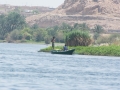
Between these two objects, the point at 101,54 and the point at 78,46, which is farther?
the point at 78,46

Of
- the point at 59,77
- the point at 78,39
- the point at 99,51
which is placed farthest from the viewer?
the point at 78,39

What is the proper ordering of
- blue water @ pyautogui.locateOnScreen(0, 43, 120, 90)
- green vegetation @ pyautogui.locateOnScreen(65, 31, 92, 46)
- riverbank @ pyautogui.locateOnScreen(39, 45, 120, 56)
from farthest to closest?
green vegetation @ pyautogui.locateOnScreen(65, 31, 92, 46) → riverbank @ pyautogui.locateOnScreen(39, 45, 120, 56) → blue water @ pyautogui.locateOnScreen(0, 43, 120, 90)

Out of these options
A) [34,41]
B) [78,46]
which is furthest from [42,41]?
[78,46]

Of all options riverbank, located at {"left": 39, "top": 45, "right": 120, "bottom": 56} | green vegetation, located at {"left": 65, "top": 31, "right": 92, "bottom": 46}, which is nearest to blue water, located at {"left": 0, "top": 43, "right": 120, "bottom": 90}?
riverbank, located at {"left": 39, "top": 45, "right": 120, "bottom": 56}

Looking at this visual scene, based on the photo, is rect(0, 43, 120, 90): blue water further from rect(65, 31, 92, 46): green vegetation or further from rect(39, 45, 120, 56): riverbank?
rect(65, 31, 92, 46): green vegetation

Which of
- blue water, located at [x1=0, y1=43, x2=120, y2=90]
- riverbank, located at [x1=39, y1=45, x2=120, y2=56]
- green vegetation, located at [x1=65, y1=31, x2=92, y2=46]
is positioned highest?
green vegetation, located at [x1=65, y1=31, x2=92, y2=46]

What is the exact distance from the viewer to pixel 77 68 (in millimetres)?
47688

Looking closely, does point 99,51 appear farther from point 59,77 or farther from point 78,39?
point 59,77

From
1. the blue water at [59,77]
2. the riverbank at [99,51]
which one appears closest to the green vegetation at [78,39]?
the riverbank at [99,51]

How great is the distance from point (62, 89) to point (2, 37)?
114 metres

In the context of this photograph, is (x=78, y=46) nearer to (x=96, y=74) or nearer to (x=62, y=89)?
(x=96, y=74)

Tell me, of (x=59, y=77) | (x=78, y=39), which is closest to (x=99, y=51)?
(x=78, y=39)

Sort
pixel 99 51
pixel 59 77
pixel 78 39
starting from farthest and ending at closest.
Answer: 1. pixel 78 39
2. pixel 99 51
3. pixel 59 77

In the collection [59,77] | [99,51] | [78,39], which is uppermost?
[78,39]
